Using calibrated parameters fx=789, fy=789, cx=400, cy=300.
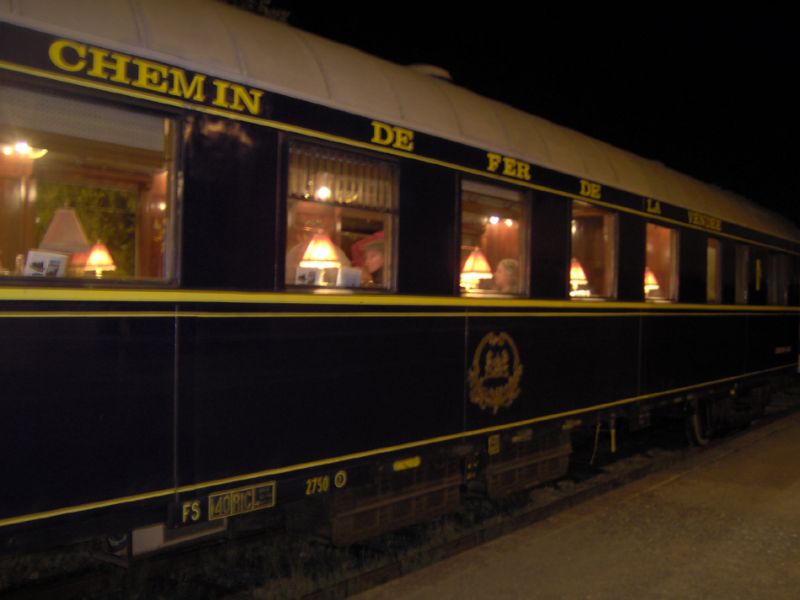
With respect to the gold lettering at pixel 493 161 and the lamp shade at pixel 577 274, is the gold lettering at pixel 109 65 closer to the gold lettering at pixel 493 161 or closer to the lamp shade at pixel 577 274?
the gold lettering at pixel 493 161

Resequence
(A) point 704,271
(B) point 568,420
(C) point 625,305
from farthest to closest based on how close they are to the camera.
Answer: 1. (A) point 704,271
2. (C) point 625,305
3. (B) point 568,420

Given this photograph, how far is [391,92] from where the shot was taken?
500 centimetres

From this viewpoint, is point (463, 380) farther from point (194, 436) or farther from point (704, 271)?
point (704, 271)

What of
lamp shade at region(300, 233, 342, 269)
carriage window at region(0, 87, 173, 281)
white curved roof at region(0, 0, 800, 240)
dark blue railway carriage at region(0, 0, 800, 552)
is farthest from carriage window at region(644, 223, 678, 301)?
carriage window at region(0, 87, 173, 281)

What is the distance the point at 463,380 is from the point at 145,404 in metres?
2.42

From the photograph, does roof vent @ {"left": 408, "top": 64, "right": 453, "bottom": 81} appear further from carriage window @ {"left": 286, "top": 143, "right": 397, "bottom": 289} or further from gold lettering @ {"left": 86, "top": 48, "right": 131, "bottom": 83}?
gold lettering @ {"left": 86, "top": 48, "right": 131, "bottom": 83}

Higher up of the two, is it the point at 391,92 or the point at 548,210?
the point at 391,92

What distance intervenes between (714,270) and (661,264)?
5.24ft

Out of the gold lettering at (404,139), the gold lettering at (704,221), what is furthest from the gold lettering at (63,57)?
the gold lettering at (704,221)

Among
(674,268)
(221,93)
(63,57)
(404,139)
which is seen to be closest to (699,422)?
(674,268)

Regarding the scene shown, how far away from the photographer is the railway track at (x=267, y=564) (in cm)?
461

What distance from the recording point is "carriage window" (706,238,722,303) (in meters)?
9.27

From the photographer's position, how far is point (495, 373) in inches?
223

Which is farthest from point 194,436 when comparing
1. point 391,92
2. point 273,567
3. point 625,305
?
point 625,305
